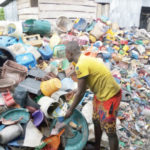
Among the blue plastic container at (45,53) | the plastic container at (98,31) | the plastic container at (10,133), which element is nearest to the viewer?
the plastic container at (10,133)

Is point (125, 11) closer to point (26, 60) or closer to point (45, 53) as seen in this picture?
point (45, 53)

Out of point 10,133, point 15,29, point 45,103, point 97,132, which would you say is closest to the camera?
point 10,133

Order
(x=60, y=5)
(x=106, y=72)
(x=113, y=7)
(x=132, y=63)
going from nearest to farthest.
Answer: (x=106, y=72)
(x=132, y=63)
(x=60, y=5)
(x=113, y=7)

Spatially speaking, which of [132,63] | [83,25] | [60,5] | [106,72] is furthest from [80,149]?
[60,5]

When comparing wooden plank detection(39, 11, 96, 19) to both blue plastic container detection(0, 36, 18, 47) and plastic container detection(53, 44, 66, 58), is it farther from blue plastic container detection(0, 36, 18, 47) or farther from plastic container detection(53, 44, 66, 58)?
plastic container detection(53, 44, 66, 58)

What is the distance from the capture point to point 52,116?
2.68 meters

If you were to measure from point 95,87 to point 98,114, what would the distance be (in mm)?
395

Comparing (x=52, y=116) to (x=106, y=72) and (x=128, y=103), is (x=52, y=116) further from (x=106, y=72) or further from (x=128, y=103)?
(x=128, y=103)

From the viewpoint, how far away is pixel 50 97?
307 centimetres

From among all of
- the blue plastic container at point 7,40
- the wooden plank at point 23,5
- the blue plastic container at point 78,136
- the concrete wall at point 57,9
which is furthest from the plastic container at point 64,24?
the blue plastic container at point 78,136

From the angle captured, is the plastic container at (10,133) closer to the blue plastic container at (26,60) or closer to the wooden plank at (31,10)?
the blue plastic container at (26,60)

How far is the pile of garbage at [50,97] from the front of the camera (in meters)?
2.41

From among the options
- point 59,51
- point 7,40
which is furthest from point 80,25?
point 7,40

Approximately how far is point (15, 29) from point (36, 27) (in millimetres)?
722
